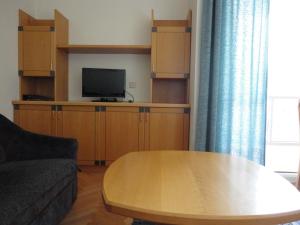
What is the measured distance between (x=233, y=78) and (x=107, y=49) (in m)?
1.66

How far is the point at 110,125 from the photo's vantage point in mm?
2998

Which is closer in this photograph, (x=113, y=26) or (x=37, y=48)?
(x=37, y=48)

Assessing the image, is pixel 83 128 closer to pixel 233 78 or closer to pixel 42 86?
pixel 42 86

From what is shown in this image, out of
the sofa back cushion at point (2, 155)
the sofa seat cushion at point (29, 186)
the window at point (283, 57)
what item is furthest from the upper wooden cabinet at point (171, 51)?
the sofa back cushion at point (2, 155)

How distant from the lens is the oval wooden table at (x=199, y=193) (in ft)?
2.61

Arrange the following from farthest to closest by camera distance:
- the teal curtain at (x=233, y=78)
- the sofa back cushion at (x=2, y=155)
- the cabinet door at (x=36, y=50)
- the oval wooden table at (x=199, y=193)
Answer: the cabinet door at (x=36, y=50)
the teal curtain at (x=233, y=78)
the sofa back cushion at (x=2, y=155)
the oval wooden table at (x=199, y=193)

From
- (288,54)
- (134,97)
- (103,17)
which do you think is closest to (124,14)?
(103,17)

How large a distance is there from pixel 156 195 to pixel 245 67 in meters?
1.97

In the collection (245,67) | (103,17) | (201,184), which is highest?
(103,17)

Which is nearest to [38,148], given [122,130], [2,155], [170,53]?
[2,155]

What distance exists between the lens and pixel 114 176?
1133mm

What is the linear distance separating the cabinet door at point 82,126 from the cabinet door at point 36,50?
1.95 ft

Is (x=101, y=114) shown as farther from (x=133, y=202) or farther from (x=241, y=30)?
(x=133, y=202)

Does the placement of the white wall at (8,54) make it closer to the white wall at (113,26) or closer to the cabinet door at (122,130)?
the white wall at (113,26)
